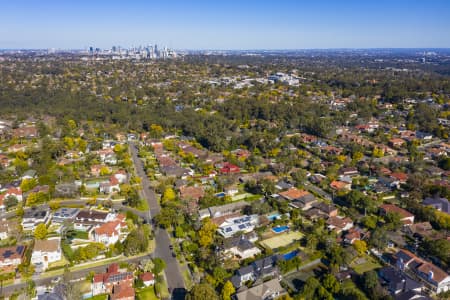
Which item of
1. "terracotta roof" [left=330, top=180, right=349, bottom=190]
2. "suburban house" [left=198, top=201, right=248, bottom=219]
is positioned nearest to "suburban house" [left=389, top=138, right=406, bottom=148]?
"terracotta roof" [left=330, top=180, right=349, bottom=190]

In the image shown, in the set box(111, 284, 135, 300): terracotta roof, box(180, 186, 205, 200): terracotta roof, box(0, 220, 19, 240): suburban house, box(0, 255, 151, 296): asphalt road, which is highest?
box(180, 186, 205, 200): terracotta roof

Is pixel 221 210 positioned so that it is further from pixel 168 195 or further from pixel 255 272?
→ pixel 255 272

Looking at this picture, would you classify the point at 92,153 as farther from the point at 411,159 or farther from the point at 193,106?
the point at 411,159

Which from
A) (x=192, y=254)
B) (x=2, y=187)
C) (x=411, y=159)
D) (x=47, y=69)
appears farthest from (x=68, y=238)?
(x=47, y=69)

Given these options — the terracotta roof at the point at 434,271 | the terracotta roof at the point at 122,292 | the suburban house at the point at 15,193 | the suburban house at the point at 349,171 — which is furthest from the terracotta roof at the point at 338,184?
the suburban house at the point at 15,193

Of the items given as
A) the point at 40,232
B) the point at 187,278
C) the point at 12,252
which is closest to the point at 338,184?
the point at 187,278

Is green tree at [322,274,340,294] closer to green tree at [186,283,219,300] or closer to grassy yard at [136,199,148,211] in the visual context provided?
green tree at [186,283,219,300]

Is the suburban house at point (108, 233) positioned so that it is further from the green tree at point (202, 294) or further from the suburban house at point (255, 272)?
the suburban house at point (255, 272)
